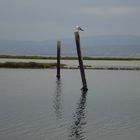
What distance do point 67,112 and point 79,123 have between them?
395 centimetres

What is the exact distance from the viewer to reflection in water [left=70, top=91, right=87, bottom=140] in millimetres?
25938

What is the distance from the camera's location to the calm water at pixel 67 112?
2609 centimetres

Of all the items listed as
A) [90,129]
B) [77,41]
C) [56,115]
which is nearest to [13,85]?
[77,41]

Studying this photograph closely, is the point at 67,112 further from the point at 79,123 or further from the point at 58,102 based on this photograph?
the point at 58,102

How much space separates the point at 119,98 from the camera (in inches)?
1670

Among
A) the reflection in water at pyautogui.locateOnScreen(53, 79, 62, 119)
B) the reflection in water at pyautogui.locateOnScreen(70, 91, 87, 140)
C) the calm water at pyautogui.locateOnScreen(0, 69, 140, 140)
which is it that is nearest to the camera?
the reflection in water at pyautogui.locateOnScreen(70, 91, 87, 140)

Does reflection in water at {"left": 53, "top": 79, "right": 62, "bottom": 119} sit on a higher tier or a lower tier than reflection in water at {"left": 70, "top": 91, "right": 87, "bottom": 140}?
higher

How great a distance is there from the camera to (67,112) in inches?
1304

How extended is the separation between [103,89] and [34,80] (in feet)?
35.7

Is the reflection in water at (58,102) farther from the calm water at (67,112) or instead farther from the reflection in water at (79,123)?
the reflection in water at (79,123)

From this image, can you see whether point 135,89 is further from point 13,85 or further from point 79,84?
point 13,85

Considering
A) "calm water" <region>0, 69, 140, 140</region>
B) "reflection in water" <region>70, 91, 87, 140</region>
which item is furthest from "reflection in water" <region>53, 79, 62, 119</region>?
"reflection in water" <region>70, 91, 87, 140</region>

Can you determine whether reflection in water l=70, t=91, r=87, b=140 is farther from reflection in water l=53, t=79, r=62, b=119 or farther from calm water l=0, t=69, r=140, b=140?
reflection in water l=53, t=79, r=62, b=119

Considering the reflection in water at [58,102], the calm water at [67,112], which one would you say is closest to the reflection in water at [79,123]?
the calm water at [67,112]
